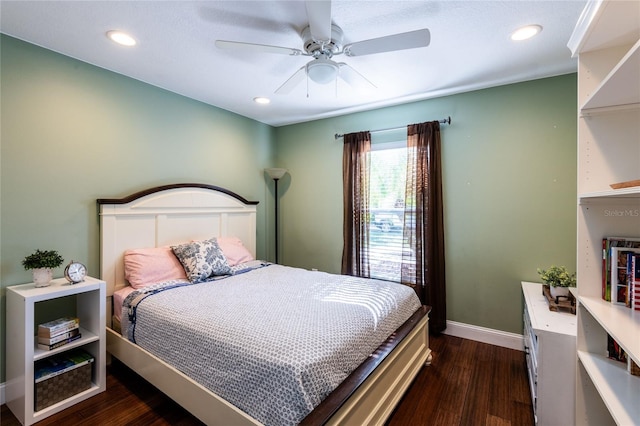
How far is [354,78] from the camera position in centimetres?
274

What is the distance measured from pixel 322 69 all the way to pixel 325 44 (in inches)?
6.1

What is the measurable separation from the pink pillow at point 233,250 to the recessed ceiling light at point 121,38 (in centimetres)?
199

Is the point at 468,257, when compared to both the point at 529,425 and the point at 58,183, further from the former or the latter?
the point at 58,183

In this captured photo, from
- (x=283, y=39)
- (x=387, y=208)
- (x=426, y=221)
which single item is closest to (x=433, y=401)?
(x=426, y=221)

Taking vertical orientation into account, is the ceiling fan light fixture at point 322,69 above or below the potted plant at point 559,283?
above

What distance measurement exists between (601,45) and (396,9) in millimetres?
1065

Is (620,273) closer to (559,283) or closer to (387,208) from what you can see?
(559,283)

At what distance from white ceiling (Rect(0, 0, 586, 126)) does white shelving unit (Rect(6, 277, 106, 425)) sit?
1794mm

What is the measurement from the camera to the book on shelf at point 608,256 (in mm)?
1348

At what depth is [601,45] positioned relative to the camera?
4.57 feet

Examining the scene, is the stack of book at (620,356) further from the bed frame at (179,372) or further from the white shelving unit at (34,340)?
the white shelving unit at (34,340)

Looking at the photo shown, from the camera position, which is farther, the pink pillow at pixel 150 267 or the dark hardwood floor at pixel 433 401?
the pink pillow at pixel 150 267

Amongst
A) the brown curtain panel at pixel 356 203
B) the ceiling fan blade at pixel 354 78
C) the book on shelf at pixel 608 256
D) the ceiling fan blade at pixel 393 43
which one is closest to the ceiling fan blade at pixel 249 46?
the ceiling fan blade at pixel 393 43

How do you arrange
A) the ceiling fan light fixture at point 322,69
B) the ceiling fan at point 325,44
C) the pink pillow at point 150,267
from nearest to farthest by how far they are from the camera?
1. the ceiling fan at point 325,44
2. the ceiling fan light fixture at point 322,69
3. the pink pillow at point 150,267
